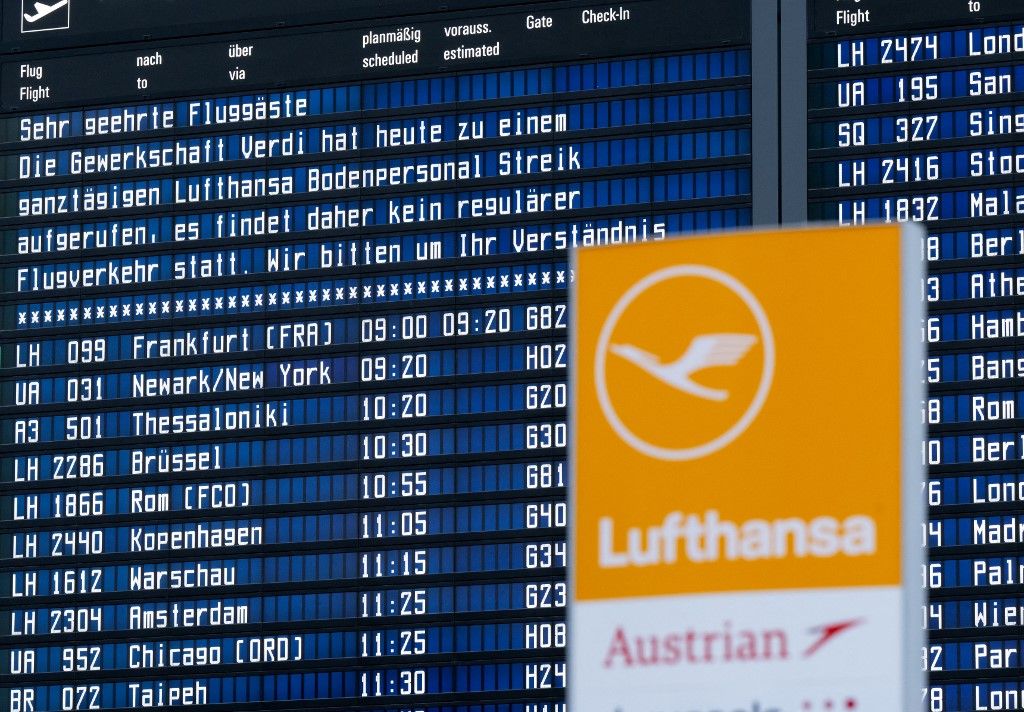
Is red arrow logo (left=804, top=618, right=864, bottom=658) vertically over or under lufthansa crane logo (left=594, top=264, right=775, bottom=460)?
under

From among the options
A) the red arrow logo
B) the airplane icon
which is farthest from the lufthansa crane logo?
the red arrow logo

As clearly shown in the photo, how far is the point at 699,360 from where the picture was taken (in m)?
17.3

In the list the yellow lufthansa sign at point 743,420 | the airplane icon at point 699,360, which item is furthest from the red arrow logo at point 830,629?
the airplane icon at point 699,360

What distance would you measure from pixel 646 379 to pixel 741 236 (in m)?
1.02

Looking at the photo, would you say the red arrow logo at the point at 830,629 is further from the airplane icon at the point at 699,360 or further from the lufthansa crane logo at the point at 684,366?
the airplane icon at the point at 699,360

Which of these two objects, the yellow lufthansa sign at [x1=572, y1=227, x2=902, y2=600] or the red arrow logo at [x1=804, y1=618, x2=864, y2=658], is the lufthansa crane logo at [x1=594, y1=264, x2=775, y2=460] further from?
the red arrow logo at [x1=804, y1=618, x2=864, y2=658]

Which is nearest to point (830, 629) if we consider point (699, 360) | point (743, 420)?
point (743, 420)

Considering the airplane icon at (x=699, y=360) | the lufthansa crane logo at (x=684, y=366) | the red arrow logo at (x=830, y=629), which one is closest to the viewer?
the red arrow logo at (x=830, y=629)

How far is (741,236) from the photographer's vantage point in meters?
17.3

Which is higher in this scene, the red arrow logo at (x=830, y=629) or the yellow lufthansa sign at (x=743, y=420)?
the yellow lufthansa sign at (x=743, y=420)

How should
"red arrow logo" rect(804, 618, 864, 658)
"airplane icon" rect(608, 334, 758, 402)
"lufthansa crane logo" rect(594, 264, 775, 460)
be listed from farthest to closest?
"lufthansa crane logo" rect(594, 264, 775, 460)
"airplane icon" rect(608, 334, 758, 402)
"red arrow logo" rect(804, 618, 864, 658)

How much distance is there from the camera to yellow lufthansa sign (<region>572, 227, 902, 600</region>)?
17281mm

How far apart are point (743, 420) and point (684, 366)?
50 cm

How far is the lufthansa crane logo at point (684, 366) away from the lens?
17375 mm
